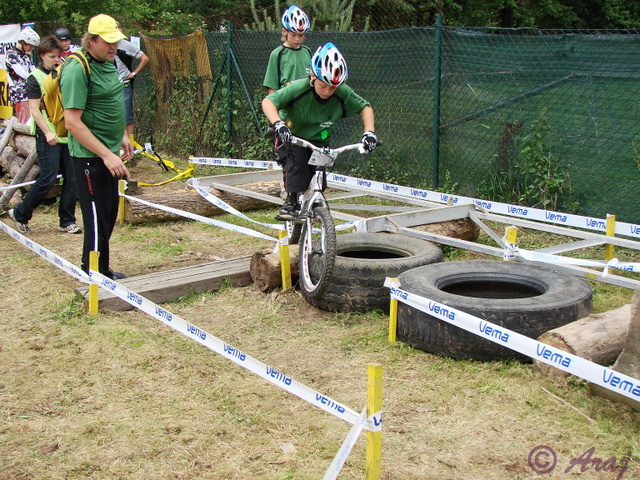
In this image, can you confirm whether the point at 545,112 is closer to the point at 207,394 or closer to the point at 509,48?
the point at 509,48

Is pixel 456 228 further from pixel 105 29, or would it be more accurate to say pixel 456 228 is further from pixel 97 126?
pixel 105 29

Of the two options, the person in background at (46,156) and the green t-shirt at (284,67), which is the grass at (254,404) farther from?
the green t-shirt at (284,67)

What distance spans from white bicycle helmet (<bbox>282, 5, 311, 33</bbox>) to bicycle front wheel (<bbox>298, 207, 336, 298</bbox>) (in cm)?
271

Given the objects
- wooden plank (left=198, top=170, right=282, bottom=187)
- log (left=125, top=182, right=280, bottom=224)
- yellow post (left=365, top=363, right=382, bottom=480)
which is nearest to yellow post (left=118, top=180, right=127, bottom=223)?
log (left=125, top=182, right=280, bottom=224)

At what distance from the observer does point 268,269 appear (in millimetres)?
6027

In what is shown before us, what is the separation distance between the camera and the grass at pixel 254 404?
11.0ft

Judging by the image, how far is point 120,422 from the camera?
377cm

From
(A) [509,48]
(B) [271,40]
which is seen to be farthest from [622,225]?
(B) [271,40]

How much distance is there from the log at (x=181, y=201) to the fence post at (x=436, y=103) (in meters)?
2.10

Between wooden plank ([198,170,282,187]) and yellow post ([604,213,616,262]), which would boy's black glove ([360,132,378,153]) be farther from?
wooden plank ([198,170,282,187])

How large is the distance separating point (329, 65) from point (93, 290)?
8.00 feet

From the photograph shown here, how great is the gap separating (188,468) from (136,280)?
2886 mm

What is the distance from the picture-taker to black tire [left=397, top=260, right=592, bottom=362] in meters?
4.38

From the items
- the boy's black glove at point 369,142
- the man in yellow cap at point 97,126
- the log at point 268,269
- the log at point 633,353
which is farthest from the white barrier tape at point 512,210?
the man in yellow cap at point 97,126
